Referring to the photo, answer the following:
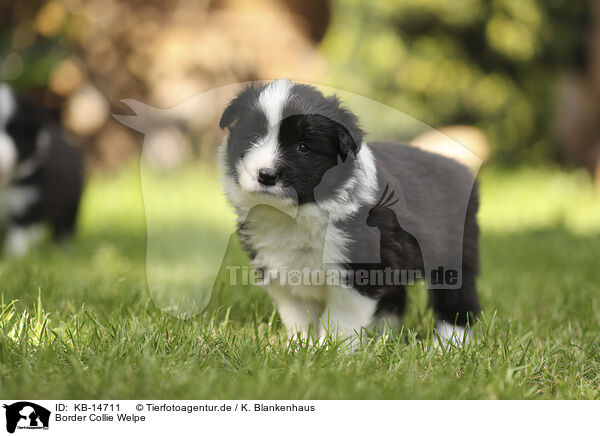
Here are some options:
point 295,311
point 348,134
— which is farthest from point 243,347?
point 348,134

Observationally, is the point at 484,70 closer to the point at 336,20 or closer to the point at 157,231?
the point at 336,20

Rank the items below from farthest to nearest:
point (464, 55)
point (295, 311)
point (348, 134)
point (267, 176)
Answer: point (464, 55) → point (295, 311) → point (348, 134) → point (267, 176)

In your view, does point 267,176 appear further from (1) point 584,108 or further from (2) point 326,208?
(1) point 584,108

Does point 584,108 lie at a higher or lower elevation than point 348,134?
higher

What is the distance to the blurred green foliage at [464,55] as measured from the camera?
7.95 metres

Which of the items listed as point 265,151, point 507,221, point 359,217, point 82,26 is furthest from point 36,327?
point 82,26

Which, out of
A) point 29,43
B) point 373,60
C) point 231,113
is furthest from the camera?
point 373,60

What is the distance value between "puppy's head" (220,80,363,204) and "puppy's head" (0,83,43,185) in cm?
258

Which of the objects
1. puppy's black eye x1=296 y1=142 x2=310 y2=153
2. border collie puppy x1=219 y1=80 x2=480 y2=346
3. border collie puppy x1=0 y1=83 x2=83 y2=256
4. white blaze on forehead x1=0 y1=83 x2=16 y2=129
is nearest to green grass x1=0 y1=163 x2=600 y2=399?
border collie puppy x1=219 y1=80 x2=480 y2=346

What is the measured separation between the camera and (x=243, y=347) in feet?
7.82

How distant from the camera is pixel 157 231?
3.42m
